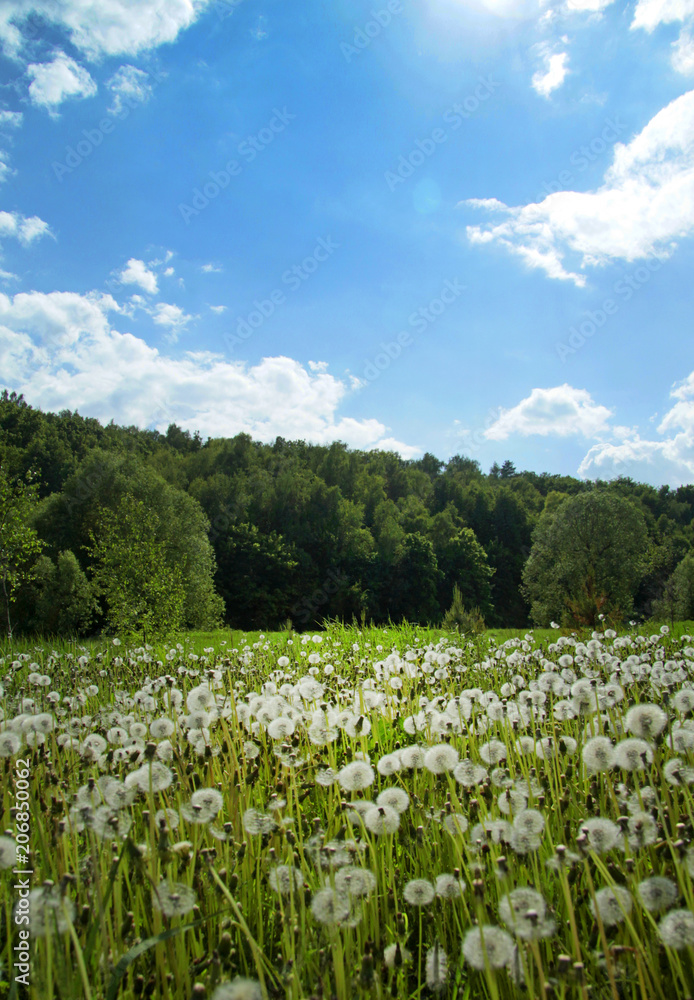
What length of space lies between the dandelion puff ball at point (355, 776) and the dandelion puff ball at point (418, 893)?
1.26 feet

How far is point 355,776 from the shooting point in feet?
6.84

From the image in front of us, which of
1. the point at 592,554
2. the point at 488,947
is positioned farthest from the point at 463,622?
the point at 592,554

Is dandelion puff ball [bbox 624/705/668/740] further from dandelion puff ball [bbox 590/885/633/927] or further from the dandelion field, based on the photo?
dandelion puff ball [bbox 590/885/633/927]

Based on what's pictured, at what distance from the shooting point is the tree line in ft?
68.6

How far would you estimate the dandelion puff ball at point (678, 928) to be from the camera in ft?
4.35

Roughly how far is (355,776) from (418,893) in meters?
0.47

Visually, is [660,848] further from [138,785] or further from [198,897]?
[138,785]

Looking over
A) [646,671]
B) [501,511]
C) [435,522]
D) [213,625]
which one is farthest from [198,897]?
[501,511]

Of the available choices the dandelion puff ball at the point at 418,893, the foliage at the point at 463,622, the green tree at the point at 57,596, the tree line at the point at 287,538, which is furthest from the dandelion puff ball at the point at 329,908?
the green tree at the point at 57,596

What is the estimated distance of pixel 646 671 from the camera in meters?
4.50

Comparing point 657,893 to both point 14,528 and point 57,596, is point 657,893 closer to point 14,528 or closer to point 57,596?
point 14,528

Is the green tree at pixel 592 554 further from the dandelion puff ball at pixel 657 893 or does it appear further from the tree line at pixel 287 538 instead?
the dandelion puff ball at pixel 657 893

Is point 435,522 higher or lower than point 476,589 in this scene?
higher

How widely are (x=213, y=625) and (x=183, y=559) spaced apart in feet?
15.0
